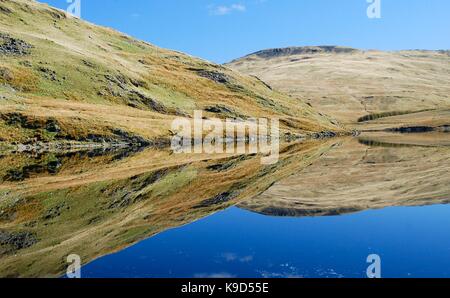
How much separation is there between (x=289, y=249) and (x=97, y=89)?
11386cm

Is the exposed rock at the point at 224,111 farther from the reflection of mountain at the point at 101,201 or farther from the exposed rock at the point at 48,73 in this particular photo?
the reflection of mountain at the point at 101,201

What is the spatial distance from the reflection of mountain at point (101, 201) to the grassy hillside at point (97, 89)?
1196 inches

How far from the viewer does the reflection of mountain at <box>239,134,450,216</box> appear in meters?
37.6

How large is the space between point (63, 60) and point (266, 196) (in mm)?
107498

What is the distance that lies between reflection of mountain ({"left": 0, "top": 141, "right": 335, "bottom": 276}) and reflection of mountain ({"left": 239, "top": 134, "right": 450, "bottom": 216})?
2786mm

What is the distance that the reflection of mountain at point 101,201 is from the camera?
78.7 ft

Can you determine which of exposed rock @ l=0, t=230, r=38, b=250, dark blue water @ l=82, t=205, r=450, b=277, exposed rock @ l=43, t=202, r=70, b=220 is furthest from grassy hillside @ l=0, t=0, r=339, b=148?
dark blue water @ l=82, t=205, r=450, b=277

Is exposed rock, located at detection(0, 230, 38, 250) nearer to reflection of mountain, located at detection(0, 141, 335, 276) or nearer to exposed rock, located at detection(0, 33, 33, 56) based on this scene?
reflection of mountain, located at detection(0, 141, 335, 276)

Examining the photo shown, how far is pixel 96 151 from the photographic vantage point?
8662cm

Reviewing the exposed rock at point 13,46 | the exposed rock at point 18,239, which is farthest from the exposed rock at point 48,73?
the exposed rock at point 18,239

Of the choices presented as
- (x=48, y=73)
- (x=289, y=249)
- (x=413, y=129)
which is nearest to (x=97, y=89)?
(x=48, y=73)

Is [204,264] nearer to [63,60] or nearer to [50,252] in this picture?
[50,252]

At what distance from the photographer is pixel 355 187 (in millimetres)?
49031
